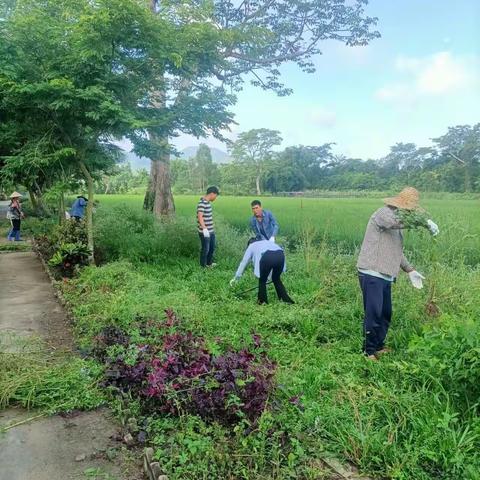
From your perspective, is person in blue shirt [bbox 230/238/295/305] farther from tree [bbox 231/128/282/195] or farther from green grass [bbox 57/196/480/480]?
tree [bbox 231/128/282/195]

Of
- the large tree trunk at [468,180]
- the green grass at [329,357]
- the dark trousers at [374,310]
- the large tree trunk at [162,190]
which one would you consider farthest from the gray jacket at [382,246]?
the large tree trunk at [162,190]

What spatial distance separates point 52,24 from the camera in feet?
24.4

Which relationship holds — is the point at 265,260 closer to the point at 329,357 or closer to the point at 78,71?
the point at 329,357

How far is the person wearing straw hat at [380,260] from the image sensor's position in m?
4.17

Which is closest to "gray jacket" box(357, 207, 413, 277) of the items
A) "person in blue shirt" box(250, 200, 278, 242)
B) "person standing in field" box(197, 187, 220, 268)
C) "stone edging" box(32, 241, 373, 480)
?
"stone edging" box(32, 241, 373, 480)

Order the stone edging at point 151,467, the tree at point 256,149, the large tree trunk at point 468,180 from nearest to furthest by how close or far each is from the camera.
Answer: the stone edging at point 151,467 → the large tree trunk at point 468,180 → the tree at point 256,149

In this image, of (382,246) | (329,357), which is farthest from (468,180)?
(329,357)

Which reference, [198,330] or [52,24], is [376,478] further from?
[52,24]

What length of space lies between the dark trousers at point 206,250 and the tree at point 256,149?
61.2ft

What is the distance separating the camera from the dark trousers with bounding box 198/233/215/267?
843 cm

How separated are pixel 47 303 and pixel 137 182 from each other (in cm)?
5473

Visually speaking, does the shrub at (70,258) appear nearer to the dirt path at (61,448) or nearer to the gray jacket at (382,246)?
the dirt path at (61,448)

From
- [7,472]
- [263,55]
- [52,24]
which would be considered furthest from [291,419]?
[263,55]

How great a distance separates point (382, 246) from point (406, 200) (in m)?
0.48
